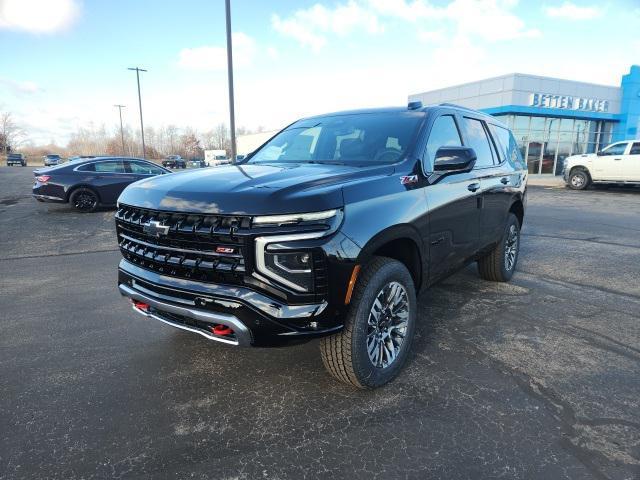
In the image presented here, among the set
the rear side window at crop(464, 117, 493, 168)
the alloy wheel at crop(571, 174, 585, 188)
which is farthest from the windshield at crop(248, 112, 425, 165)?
the alloy wheel at crop(571, 174, 585, 188)

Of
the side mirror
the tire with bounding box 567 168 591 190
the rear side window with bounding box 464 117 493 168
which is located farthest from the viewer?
the tire with bounding box 567 168 591 190

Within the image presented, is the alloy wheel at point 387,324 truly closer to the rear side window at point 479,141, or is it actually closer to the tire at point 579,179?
the rear side window at point 479,141

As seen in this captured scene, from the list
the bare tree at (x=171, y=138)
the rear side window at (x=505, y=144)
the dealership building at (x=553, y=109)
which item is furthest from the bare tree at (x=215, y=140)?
the rear side window at (x=505, y=144)

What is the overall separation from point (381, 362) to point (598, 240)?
7.27 m

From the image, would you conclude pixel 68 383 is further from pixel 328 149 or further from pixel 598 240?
pixel 598 240

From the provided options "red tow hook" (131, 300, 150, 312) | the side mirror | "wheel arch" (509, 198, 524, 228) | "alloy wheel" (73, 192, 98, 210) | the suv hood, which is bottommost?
"alloy wheel" (73, 192, 98, 210)

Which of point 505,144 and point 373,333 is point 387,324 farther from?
point 505,144

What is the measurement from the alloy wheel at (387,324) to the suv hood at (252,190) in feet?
2.54

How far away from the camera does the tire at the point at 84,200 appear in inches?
467

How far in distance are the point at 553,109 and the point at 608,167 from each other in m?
9.21

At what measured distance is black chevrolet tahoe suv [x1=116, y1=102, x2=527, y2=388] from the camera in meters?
2.37

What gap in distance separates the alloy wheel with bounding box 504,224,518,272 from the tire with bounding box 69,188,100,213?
1102 centimetres

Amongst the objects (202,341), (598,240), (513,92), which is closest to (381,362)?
(202,341)

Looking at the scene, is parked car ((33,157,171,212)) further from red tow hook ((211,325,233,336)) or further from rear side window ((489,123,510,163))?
red tow hook ((211,325,233,336))
